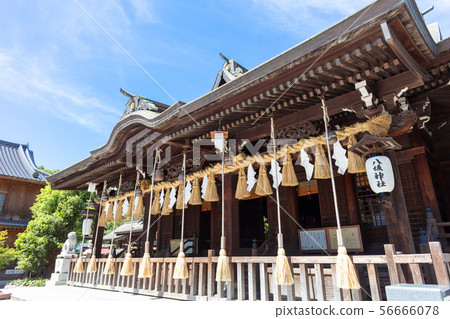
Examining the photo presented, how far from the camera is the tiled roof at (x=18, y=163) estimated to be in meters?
21.6

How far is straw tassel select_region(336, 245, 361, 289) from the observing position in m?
3.30

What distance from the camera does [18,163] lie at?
76.7 feet

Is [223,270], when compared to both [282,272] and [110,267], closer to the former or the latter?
[282,272]

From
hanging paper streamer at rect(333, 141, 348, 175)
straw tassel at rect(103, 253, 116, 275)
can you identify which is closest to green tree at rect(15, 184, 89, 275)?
straw tassel at rect(103, 253, 116, 275)

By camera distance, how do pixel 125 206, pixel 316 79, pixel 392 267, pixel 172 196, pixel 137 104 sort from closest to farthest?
pixel 392 267, pixel 316 79, pixel 172 196, pixel 137 104, pixel 125 206

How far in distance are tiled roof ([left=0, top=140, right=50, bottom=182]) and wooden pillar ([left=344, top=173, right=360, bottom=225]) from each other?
75.1ft

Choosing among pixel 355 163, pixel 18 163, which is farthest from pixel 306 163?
pixel 18 163

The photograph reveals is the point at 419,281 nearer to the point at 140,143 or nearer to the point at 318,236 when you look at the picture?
the point at 318,236

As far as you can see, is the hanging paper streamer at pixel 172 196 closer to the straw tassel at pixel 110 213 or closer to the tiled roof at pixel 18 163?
the straw tassel at pixel 110 213

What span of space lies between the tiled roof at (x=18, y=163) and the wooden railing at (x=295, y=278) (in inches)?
713

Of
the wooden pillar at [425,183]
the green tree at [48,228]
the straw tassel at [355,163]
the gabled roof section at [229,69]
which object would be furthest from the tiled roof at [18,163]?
the wooden pillar at [425,183]

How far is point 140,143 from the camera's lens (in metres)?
6.96

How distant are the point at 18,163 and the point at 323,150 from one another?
88.5ft

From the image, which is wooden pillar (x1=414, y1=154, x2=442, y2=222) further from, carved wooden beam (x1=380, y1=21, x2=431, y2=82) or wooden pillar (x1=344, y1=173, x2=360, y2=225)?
carved wooden beam (x1=380, y1=21, x2=431, y2=82)
